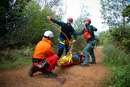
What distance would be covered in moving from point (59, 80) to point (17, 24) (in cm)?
669

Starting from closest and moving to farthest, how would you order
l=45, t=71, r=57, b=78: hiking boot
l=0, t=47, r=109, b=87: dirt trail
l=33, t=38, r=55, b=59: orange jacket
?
l=0, t=47, r=109, b=87: dirt trail → l=33, t=38, r=55, b=59: orange jacket → l=45, t=71, r=57, b=78: hiking boot

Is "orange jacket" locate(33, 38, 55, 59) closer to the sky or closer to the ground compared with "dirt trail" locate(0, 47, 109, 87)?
closer to the sky

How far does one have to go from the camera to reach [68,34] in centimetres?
489

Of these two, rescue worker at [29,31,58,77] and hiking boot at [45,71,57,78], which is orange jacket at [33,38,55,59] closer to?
rescue worker at [29,31,58,77]

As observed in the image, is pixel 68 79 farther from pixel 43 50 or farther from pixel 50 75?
pixel 43 50

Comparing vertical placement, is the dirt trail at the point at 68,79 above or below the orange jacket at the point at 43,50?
below

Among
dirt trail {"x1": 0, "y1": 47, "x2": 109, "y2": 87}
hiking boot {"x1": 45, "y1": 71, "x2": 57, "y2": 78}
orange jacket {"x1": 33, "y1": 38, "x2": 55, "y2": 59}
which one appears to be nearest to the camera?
dirt trail {"x1": 0, "y1": 47, "x2": 109, "y2": 87}

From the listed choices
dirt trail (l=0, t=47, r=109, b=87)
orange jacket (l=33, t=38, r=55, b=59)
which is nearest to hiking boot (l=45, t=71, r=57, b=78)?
dirt trail (l=0, t=47, r=109, b=87)

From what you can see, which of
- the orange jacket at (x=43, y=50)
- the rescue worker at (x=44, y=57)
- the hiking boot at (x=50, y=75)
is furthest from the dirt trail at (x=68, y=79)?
the orange jacket at (x=43, y=50)

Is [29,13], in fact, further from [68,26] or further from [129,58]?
[129,58]

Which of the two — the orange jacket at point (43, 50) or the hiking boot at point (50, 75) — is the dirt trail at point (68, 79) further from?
the orange jacket at point (43, 50)

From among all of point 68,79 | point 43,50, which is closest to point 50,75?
point 68,79

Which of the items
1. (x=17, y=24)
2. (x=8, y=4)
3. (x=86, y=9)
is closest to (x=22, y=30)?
(x=17, y=24)

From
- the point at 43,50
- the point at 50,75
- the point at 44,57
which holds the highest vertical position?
the point at 43,50
